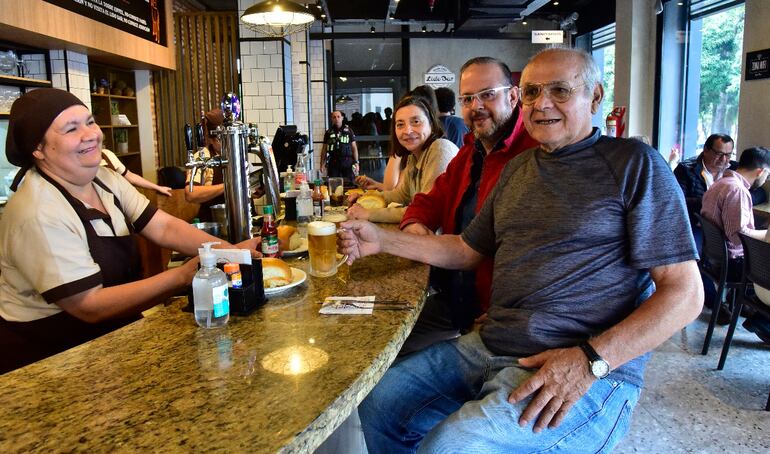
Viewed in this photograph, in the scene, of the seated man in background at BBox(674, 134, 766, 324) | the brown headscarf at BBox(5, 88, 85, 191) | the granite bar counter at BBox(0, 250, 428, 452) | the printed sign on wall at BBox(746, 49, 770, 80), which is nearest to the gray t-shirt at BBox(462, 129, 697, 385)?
the granite bar counter at BBox(0, 250, 428, 452)

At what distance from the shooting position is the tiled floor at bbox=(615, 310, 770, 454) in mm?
2738

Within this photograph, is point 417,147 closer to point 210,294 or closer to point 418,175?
point 418,175

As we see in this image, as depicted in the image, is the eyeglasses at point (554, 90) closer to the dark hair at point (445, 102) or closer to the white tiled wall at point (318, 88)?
the dark hair at point (445, 102)

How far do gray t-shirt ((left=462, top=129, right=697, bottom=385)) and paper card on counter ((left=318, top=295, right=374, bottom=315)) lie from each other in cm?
41

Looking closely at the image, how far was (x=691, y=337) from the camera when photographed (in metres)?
4.02

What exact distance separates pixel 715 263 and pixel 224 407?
3951 millimetres

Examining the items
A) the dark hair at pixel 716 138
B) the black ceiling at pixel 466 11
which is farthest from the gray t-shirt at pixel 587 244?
the black ceiling at pixel 466 11

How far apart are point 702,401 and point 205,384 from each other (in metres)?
3.01

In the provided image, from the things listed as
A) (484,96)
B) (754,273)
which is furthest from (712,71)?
(484,96)

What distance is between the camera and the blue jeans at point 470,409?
4.54 feet

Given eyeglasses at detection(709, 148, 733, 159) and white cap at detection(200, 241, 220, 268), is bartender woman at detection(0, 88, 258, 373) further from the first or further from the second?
eyeglasses at detection(709, 148, 733, 159)

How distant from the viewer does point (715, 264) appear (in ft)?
13.0

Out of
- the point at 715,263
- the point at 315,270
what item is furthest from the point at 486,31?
the point at 315,270

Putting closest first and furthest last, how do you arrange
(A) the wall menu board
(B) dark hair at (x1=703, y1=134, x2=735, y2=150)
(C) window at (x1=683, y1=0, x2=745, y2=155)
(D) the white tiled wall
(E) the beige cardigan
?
(E) the beige cardigan
(B) dark hair at (x1=703, y1=134, x2=735, y2=150)
(A) the wall menu board
(C) window at (x1=683, y1=0, x2=745, y2=155)
(D) the white tiled wall
